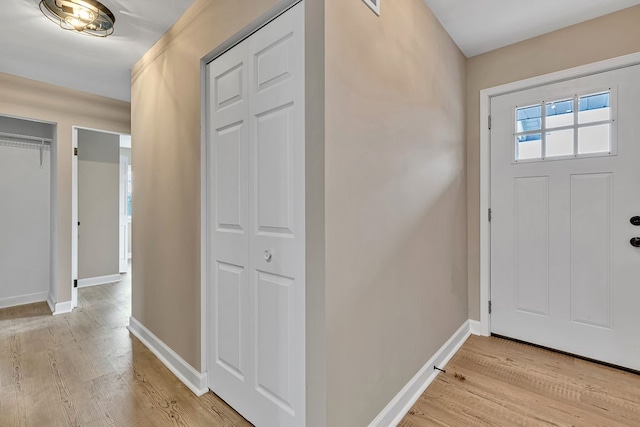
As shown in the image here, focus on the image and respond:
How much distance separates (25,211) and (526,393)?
5.17 m

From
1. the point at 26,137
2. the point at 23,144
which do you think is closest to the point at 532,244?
the point at 26,137

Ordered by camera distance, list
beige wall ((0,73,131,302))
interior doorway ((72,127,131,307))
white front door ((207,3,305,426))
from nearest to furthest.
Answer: white front door ((207,3,305,426)), beige wall ((0,73,131,302)), interior doorway ((72,127,131,307))

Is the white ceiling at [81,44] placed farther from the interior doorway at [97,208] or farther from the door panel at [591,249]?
the door panel at [591,249]

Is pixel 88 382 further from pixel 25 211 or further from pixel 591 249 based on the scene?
pixel 591 249

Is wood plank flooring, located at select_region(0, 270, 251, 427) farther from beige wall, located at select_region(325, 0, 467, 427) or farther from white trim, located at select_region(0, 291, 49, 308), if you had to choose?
beige wall, located at select_region(325, 0, 467, 427)

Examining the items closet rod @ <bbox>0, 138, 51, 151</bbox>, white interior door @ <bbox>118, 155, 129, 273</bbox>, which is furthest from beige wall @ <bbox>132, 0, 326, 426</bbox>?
white interior door @ <bbox>118, 155, 129, 273</bbox>

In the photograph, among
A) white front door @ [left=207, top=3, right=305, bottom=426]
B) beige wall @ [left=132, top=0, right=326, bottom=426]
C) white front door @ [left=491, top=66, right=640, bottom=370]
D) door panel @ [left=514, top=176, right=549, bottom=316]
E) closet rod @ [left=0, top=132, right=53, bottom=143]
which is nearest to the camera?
beige wall @ [left=132, top=0, right=326, bottom=426]

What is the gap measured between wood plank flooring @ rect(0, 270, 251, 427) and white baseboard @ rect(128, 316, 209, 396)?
0.12 ft

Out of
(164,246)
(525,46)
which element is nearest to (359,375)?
(164,246)

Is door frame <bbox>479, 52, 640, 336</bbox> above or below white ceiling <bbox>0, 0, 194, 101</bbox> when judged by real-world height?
below

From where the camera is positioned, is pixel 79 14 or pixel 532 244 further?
pixel 532 244

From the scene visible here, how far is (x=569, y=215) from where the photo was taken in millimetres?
2221

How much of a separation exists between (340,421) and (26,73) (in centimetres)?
396

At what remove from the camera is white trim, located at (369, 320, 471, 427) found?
1506 mm
